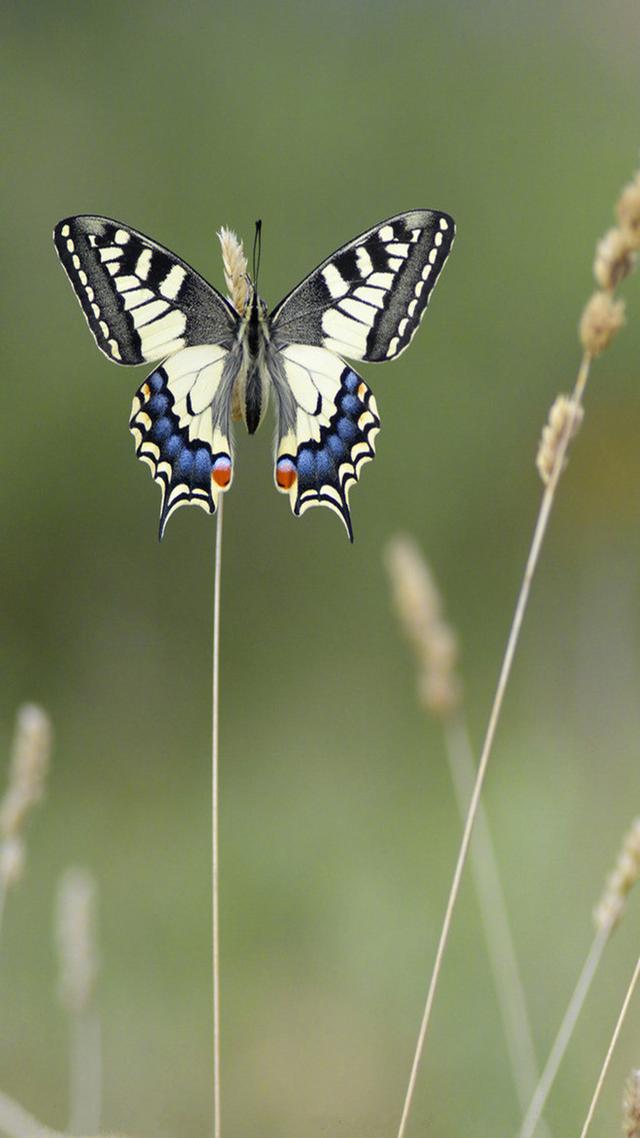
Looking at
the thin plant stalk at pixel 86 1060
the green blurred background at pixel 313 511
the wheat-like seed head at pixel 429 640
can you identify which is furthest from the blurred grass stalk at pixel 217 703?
the green blurred background at pixel 313 511

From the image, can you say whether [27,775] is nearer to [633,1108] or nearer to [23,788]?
[23,788]

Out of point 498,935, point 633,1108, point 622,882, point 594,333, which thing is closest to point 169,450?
point 594,333

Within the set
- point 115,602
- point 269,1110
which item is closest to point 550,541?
point 115,602

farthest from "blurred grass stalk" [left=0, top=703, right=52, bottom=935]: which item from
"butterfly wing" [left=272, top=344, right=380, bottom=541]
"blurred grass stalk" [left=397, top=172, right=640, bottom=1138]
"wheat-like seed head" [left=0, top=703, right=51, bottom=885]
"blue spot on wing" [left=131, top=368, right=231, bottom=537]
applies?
"blurred grass stalk" [left=397, top=172, right=640, bottom=1138]

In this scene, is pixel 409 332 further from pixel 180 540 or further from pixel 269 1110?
pixel 180 540

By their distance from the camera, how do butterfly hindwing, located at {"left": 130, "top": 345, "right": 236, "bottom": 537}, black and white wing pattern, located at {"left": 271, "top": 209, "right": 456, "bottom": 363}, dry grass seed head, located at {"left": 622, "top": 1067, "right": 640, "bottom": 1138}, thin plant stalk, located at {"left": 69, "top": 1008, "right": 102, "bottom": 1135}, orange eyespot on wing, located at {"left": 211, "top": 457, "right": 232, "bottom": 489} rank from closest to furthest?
dry grass seed head, located at {"left": 622, "top": 1067, "right": 640, "bottom": 1138}, orange eyespot on wing, located at {"left": 211, "top": 457, "right": 232, "bottom": 489}, butterfly hindwing, located at {"left": 130, "top": 345, "right": 236, "bottom": 537}, black and white wing pattern, located at {"left": 271, "top": 209, "right": 456, "bottom": 363}, thin plant stalk, located at {"left": 69, "top": 1008, "right": 102, "bottom": 1135}

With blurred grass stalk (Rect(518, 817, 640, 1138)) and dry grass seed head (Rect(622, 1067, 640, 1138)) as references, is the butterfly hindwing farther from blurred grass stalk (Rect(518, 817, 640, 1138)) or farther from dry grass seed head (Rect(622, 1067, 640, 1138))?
dry grass seed head (Rect(622, 1067, 640, 1138))
